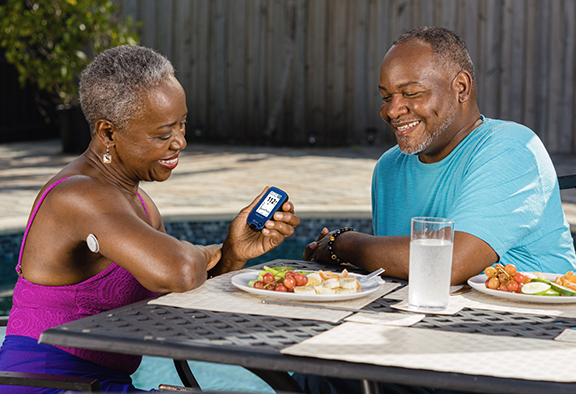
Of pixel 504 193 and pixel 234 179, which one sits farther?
pixel 234 179

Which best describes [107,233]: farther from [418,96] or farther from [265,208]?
[418,96]

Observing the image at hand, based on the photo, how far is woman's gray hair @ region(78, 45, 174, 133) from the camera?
151cm

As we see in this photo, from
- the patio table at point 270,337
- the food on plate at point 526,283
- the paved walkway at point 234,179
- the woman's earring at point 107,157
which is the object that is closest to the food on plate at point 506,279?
the food on plate at point 526,283

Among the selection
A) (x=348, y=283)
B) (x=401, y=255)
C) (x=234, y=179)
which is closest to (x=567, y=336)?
(x=348, y=283)

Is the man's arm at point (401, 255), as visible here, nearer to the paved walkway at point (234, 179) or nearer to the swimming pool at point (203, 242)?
the swimming pool at point (203, 242)

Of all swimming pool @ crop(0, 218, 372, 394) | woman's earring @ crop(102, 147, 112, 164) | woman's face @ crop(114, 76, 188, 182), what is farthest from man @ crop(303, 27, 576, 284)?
swimming pool @ crop(0, 218, 372, 394)

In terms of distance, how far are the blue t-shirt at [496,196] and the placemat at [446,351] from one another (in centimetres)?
58

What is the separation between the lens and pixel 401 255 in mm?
1601

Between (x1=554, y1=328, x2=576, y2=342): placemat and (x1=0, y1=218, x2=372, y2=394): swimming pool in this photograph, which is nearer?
(x1=554, y1=328, x2=576, y2=342): placemat

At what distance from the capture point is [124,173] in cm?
162

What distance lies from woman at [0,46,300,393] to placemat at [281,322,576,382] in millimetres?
420

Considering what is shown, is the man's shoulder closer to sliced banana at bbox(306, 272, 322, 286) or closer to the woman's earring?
sliced banana at bbox(306, 272, 322, 286)

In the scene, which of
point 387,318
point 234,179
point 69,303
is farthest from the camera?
point 234,179

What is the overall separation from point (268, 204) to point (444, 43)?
0.70 meters
